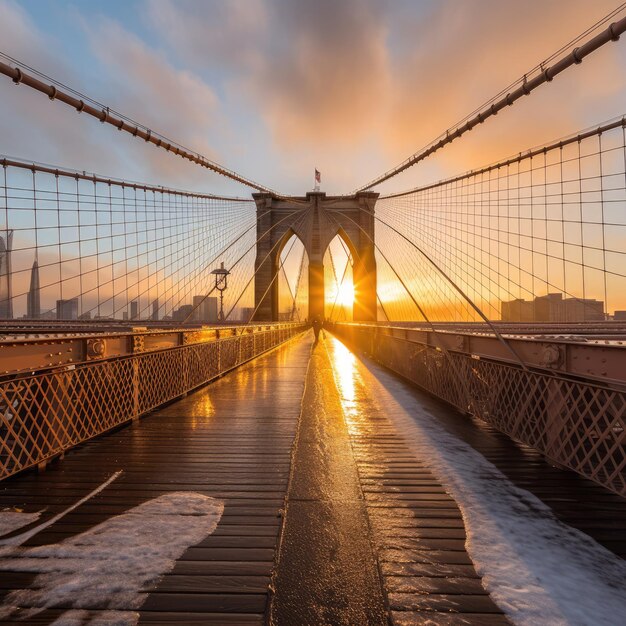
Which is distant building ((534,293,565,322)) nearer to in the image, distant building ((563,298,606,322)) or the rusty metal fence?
distant building ((563,298,606,322))

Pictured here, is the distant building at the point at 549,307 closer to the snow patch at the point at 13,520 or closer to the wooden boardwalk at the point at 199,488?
the wooden boardwalk at the point at 199,488

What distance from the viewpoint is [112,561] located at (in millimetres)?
2357

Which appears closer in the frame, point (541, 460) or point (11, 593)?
point (11, 593)

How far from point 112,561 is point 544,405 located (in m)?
4.16

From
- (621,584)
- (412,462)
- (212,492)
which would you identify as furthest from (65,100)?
(621,584)

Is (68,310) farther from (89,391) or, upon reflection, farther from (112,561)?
(112,561)

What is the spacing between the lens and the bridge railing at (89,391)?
3.69 m

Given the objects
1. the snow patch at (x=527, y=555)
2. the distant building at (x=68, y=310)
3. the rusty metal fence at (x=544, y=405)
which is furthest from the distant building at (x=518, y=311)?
the distant building at (x=68, y=310)

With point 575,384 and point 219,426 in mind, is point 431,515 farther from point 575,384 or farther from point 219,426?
point 219,426

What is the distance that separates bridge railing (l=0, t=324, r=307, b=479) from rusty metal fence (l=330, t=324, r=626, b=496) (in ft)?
15.4

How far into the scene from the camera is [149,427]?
548 cm

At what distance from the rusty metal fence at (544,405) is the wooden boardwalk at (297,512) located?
0.25 meters

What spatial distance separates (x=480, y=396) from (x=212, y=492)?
429cm

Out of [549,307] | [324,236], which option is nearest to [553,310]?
[549,307]
